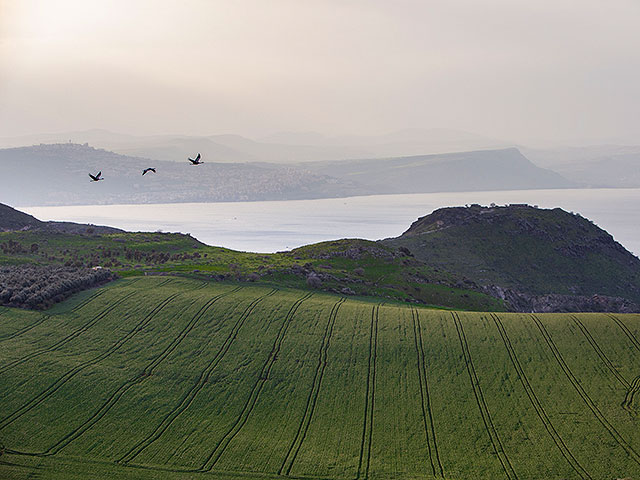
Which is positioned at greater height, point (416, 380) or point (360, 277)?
point (360, 277)

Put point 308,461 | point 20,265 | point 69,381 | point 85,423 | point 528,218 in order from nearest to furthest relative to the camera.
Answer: point 308,461 → point 85,423 → point 69,381 → point 20,265 → point 528,218

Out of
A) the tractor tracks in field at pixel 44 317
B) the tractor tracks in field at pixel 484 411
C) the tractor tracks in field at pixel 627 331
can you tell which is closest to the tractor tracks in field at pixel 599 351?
the tractor tracks in field at pixel 627 331

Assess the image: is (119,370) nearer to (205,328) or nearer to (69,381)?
(69,381)

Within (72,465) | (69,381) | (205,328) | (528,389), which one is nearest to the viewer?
(72,465)

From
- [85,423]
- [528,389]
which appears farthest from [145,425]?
[528,389]

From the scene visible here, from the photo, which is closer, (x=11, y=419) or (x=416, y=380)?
(x=11, y=419)

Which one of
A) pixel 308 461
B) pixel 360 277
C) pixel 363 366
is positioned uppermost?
pixel 360 277

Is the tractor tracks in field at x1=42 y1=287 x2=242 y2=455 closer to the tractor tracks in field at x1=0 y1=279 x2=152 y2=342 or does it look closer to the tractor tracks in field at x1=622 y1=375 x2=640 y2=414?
the tractor tracks in field at x1=0 y1=279 x2=152 y2=342
